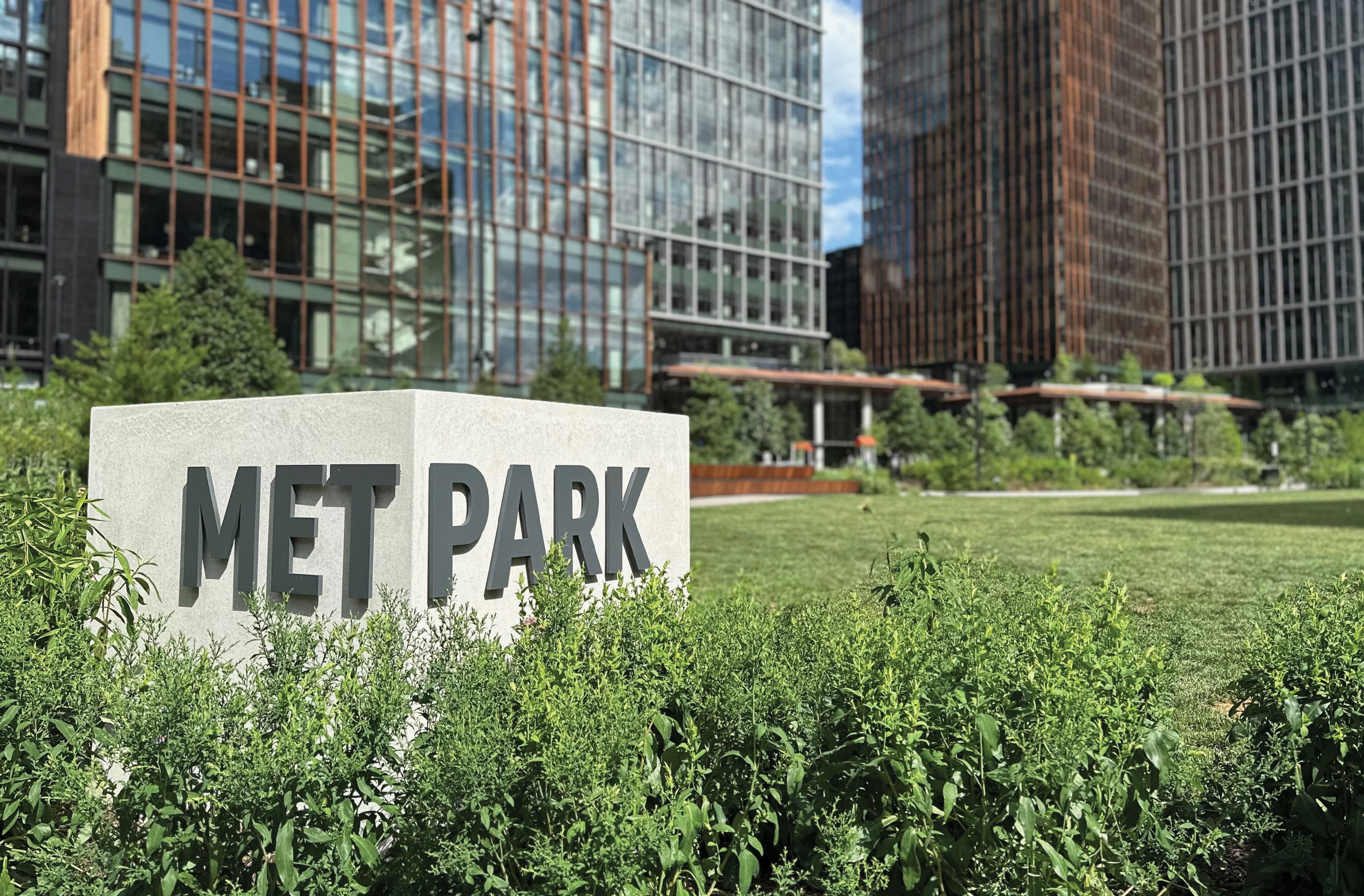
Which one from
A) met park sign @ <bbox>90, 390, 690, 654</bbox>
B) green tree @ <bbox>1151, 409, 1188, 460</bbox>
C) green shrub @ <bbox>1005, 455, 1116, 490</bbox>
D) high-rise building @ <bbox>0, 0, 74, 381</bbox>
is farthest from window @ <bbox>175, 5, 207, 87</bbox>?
green tree @ <bbox>1151, 409, 1188, 460</bbox>

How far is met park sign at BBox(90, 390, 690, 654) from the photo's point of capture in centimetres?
482

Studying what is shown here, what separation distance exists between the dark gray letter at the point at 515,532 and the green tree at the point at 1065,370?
92.2 m

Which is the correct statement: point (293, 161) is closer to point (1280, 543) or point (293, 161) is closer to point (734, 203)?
point (734, 203)

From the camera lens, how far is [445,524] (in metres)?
4.85

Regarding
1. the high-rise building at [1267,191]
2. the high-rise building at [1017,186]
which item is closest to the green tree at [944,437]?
the high-rise building at [1017,186]

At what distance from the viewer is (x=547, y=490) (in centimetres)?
557

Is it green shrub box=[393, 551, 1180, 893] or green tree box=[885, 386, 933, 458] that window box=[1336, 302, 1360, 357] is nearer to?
green tree box=[885, 386, 933, 458]

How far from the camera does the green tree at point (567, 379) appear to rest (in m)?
42.0

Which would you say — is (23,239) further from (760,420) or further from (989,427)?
(989,427)

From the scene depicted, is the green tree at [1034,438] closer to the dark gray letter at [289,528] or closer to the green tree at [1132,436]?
the green tree at [1132,436]

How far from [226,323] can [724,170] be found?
4697 centimetres

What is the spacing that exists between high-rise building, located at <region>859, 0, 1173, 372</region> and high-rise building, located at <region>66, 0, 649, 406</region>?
56584 mm

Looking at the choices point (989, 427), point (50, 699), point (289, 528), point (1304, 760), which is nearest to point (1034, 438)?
point (989, 427)

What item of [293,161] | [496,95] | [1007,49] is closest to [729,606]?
Result: [293,161]
